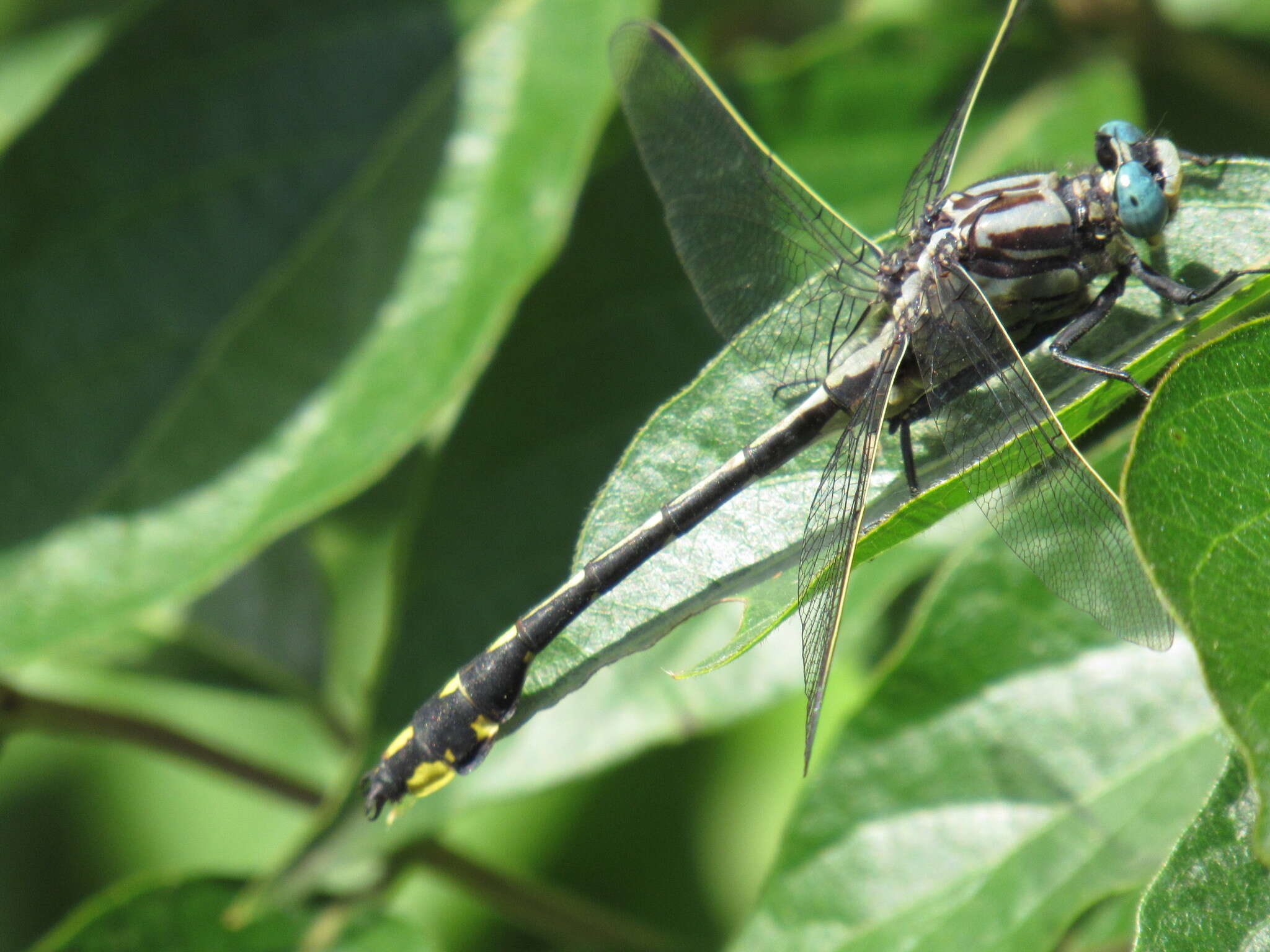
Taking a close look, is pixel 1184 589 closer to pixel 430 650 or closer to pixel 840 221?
pixel 840 221

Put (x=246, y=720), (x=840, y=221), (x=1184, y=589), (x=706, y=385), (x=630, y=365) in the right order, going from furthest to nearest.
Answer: (x=246, y=720) → (x=630, y=365) → (x=840, y=221) → (x=706, y=385) → (x=1184, y=589)

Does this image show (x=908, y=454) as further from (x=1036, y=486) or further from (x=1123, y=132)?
(x=1123, y=132)

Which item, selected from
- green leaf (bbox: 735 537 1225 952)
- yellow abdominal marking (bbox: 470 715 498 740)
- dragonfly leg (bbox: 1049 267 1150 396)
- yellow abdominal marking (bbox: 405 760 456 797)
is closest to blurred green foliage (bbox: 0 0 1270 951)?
green leaf (bbox: 735 537 1225 952)

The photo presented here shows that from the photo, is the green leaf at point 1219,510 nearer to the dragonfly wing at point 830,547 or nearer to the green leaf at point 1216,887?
the green leaf at point 1216,887

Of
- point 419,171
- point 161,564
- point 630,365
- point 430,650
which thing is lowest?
point 430,650

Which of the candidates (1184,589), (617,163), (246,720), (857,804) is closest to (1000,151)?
(617,163)

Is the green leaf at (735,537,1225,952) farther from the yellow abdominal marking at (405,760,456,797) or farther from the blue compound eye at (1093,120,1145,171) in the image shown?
the blue compound eye at (1093,120,1145,171)
